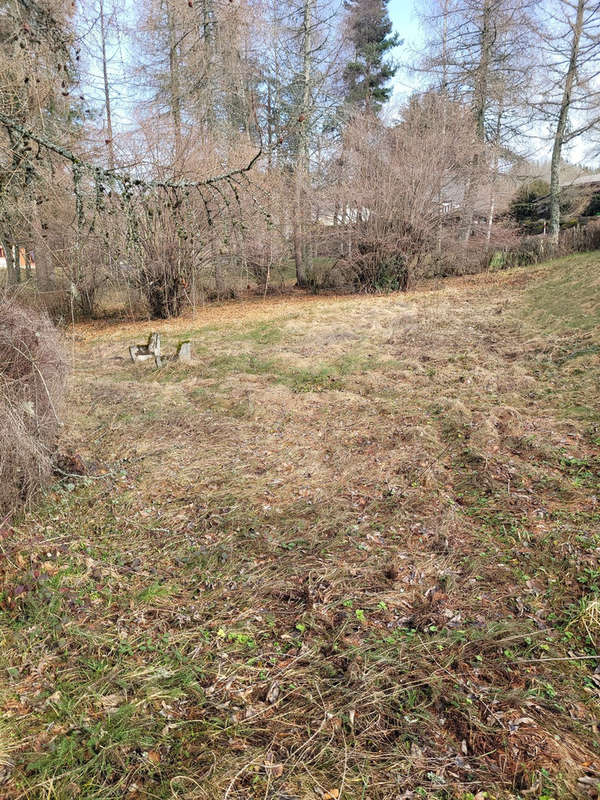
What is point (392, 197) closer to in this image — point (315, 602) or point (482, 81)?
point (482, 81)

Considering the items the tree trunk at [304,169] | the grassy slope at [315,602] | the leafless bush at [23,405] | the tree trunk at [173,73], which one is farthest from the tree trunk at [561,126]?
the leafless bush at [23,405]

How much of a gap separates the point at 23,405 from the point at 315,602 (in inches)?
104

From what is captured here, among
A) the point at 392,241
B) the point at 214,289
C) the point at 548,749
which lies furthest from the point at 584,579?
the point at 214,289

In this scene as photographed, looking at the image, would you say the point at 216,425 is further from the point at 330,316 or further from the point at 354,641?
the point at 330,316

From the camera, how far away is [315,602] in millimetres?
2834

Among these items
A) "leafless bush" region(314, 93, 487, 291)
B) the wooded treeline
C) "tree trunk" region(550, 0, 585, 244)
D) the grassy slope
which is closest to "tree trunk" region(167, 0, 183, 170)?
the wooded treeline

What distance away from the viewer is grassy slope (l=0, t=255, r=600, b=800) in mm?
1978

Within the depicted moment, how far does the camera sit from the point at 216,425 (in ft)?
18.1

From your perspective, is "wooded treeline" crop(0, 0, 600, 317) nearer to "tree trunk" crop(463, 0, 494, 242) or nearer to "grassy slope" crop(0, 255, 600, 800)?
"tree trunk" crop(463, 0, 494, 242)

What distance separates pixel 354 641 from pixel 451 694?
526mm

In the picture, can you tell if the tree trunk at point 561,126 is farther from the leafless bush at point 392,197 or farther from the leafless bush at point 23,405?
the leafless bush at point 23,405

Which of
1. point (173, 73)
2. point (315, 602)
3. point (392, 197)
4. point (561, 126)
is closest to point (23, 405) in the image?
point (315, 602)

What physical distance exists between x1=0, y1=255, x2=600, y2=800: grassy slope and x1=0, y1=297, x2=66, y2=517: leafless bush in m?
0.30

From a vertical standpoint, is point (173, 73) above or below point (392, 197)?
above
